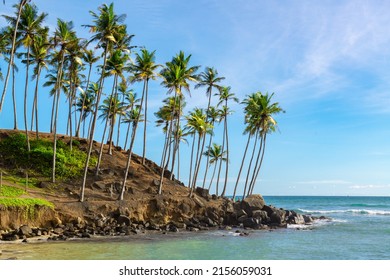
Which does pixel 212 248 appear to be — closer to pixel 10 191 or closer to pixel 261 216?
pixel 10 191

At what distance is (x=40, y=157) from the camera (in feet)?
146

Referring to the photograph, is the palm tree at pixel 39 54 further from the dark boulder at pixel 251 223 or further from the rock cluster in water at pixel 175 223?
the dark boulder at pixel 251 223

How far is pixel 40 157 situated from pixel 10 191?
11529mm

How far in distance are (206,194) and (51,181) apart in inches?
686

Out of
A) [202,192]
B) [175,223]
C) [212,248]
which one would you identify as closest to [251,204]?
[202,192]

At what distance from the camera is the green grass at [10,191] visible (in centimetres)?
3219

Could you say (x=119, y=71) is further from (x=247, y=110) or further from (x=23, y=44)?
(x=247, y=110)

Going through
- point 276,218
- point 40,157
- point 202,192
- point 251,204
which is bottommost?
point 276,218

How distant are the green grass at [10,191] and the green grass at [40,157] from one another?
7.46m

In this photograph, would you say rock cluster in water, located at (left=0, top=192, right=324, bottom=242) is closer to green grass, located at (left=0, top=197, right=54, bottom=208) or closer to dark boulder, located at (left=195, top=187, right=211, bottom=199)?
dark boulder, located at (left=195, top=187, right=211, bottom=199)

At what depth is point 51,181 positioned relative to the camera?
40.9 m

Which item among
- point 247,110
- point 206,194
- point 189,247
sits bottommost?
point 189,247
